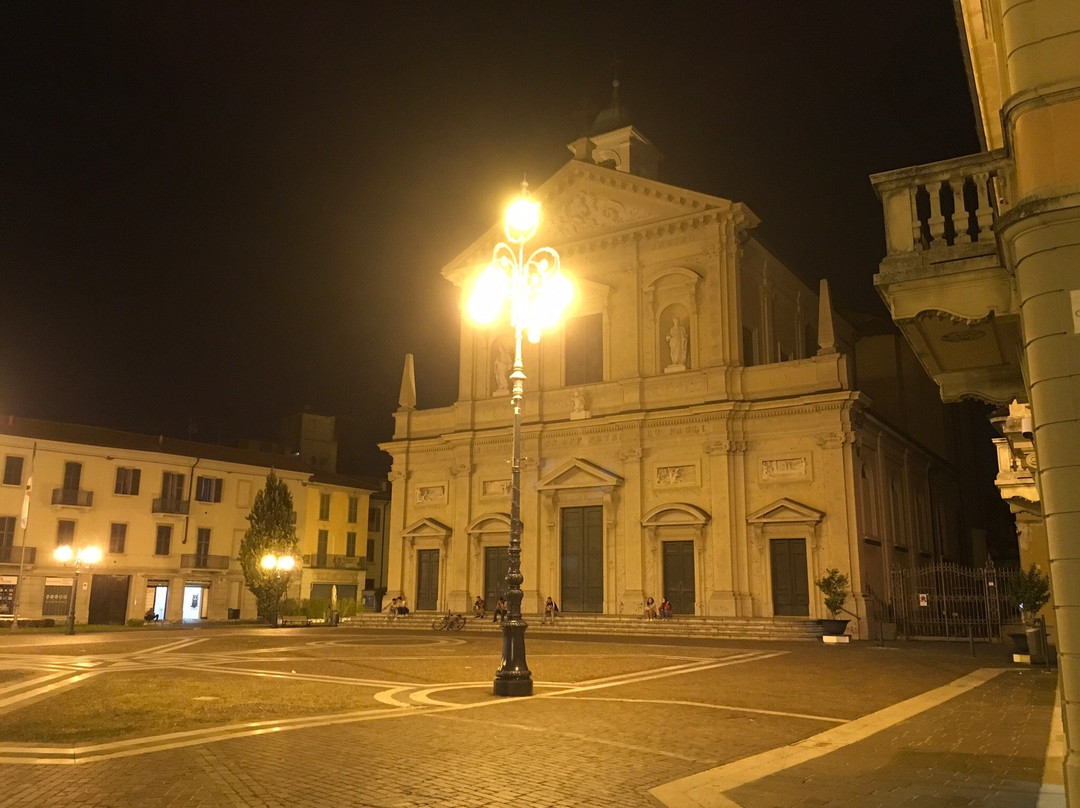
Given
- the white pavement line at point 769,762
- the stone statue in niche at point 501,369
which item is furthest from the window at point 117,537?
the white pavement line at point 769,762

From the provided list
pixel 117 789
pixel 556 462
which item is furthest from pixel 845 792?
pixel 556 462

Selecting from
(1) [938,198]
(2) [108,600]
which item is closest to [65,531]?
(2) [108,600]

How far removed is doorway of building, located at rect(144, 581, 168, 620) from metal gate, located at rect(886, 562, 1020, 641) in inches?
1429

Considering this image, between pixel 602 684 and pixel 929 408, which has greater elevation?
pixel 929 408

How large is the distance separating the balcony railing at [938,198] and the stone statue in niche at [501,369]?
99.8 ft

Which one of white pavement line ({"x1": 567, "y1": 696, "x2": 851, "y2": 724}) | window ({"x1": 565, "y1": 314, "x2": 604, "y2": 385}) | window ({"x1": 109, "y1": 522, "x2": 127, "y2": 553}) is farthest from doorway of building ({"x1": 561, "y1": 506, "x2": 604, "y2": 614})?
window ({"x1": 109, "y1": 522, "x2": 127, "y2": 553})

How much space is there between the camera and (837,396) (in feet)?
99.4

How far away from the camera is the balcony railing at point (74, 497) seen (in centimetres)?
4306

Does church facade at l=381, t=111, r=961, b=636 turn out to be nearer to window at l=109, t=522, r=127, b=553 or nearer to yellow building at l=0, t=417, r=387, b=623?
yellow building at l=0, t=417, r=387, b=623

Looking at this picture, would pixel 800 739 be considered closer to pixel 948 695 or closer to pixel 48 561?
pixel 948 695

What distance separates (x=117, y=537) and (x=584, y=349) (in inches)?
1048

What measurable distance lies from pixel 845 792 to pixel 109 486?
150 feet

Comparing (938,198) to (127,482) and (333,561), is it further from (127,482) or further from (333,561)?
(333,561)

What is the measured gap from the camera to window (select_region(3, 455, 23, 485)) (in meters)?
41.6
